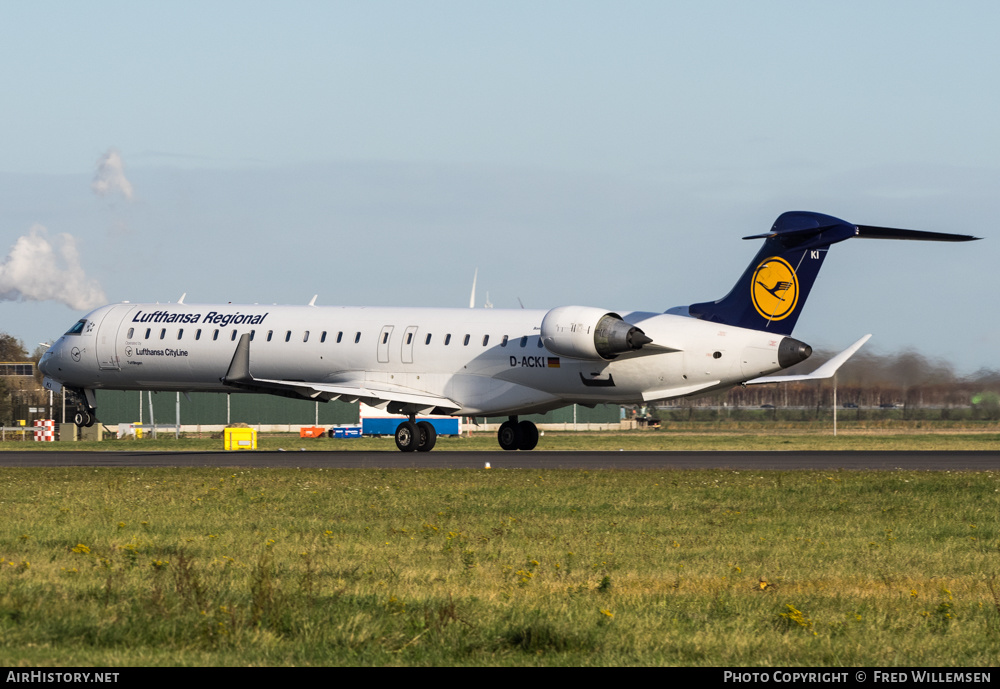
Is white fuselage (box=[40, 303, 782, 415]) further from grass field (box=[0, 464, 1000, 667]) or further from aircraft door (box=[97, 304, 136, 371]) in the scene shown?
grass field (box=[0, 464, 1000, 667])

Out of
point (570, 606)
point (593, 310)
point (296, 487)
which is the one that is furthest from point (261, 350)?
point (570, 606)

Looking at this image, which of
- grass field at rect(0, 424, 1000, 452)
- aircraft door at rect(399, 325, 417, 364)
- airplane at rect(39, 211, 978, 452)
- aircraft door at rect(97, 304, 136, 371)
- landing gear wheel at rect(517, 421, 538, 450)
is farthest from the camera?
grass field at rect(0, 424, 1000, 452)

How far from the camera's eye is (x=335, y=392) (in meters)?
39.3

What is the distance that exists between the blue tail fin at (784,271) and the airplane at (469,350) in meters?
0.04

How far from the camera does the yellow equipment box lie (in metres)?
49.9

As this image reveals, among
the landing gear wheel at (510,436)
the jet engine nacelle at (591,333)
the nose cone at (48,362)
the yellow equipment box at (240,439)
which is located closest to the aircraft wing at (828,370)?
the jet engine nacelle at (591,333)

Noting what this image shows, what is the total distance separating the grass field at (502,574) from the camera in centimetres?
989

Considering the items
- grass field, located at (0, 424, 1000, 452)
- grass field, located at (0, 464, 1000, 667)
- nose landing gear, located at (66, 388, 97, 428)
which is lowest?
grass field, located at (0, 424, 1000, 452)

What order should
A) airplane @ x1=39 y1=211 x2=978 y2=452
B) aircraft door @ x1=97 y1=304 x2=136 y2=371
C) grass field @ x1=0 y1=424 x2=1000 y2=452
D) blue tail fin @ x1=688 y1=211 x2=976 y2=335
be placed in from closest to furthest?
blue tail fin @ x1=688 y1=211 x2=976 y2=335 < airplane @ x1=39 y1=211 x2=978 y2=452 < aircraft door @ x1=97 y1=304 x2=136 y2=371 < grass field @ x1=0 y1=424 x2=1000 y2=452

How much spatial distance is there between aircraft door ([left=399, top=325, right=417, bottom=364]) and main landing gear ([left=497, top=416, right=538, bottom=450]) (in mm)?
4414

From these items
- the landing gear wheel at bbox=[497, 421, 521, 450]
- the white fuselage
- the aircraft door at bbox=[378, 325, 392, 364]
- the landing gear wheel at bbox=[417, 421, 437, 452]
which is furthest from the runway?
the aircraft door at bbox=[378, 325, 392, 364]

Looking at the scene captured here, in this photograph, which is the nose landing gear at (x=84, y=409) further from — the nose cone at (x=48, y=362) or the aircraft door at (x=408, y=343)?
the aircraft door at (x=408, y=343)

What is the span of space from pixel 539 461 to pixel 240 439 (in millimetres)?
19110
